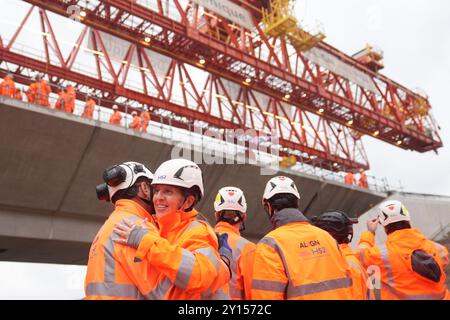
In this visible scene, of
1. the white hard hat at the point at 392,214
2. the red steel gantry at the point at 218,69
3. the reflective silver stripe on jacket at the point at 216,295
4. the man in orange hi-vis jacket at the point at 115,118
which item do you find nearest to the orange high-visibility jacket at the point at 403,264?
the white hard hat at the point at 392,214

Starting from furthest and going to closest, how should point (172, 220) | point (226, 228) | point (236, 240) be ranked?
point (226, 228) → point (236, 240) → point (172, 220)

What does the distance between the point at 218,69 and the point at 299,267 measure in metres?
19.6

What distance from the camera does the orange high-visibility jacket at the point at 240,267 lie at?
3.60 metres

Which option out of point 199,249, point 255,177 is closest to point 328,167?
point 255,177

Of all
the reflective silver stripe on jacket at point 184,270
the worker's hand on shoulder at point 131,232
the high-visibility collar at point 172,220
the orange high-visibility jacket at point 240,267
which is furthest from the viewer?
the orange high-visibility jacket at point 240,267

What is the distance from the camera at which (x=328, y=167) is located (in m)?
34.3

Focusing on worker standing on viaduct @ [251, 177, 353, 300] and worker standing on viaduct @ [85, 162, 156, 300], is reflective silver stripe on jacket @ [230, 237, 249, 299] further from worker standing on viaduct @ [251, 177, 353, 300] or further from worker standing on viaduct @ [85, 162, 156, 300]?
worker standing on viaduct @ [85, 162, 156, 300]

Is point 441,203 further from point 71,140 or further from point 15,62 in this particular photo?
point 15,62

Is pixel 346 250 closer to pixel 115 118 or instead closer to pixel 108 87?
pixel 115 118

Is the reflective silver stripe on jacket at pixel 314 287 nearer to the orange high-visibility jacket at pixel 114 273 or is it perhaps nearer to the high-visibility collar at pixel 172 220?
the high-visibility collar at pixel 172 220

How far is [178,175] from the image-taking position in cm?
298

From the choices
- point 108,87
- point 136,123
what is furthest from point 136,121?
point 108,87

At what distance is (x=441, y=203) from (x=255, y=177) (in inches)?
472

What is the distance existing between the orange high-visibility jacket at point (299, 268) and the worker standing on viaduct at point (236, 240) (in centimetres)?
60
